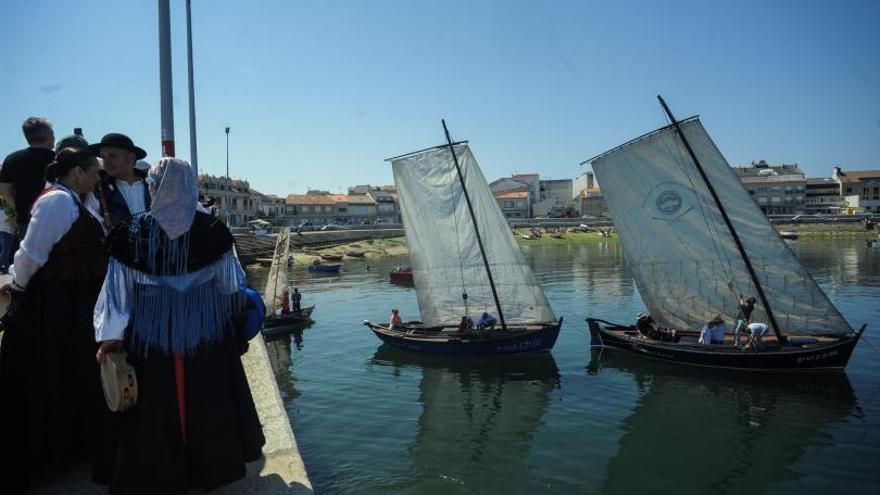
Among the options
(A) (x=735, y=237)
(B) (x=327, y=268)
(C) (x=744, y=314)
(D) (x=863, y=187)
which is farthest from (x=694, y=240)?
(D) (x=863, y=187)

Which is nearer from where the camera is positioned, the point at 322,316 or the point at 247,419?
the point at 247,419

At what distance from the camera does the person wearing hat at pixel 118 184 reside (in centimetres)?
493

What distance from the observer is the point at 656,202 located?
2336cm

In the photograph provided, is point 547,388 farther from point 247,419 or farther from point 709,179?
point 247,419

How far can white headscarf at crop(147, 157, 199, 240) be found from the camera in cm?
391

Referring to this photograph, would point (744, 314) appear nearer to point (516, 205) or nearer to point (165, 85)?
point (165, 85)

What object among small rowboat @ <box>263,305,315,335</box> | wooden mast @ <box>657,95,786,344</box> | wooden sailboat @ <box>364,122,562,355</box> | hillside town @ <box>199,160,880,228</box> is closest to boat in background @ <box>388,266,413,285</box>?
small rowboat @ <box>263,305,315,335</box>

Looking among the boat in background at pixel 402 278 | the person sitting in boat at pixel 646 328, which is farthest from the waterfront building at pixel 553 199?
the person sitting in boat at pixel 646 328

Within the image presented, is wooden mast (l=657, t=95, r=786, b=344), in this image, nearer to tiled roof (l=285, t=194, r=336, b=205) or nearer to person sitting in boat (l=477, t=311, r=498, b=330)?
person sitting in boat (l=477, t=311, r=498, b=330)

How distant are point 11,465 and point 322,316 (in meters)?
31.1

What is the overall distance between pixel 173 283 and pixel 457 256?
20.6m

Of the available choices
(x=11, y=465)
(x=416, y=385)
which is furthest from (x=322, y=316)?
(x=11, y=465)

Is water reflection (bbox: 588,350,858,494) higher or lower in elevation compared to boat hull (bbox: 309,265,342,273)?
lower

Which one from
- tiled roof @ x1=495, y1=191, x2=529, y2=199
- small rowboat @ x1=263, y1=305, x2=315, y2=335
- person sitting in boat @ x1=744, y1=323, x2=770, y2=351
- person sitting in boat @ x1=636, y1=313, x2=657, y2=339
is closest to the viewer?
person sitting in boat @ x1=744, y1=323, x2=770, y2=351
